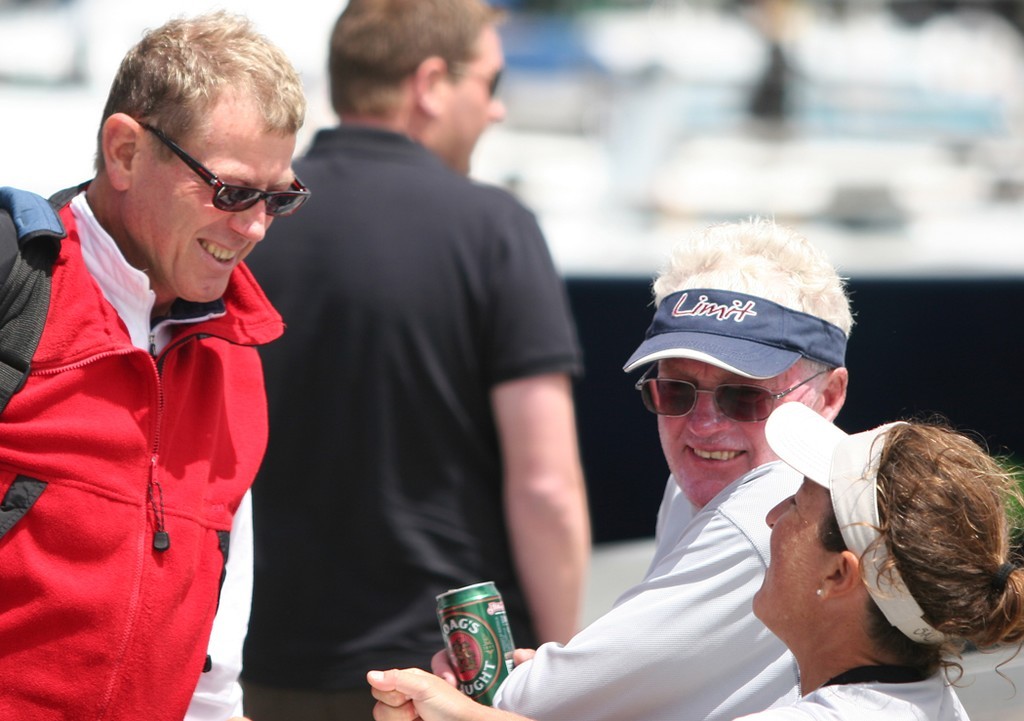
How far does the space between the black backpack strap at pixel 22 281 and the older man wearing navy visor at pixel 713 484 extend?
78cm

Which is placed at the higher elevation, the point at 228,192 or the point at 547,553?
the point at 228,192

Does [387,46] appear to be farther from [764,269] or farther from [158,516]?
[158,516]

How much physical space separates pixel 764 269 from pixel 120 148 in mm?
996

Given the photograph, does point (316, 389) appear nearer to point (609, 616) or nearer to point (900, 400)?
point (609, 616)

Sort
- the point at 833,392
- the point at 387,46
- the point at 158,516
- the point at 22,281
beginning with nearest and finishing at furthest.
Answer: the point at 22,281, the point at 158,516, the point at 833,392, the point at 387,46

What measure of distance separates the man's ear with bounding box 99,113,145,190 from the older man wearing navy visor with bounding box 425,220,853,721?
0.82 m

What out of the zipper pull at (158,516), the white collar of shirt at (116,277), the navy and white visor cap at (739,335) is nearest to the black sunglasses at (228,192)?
the white collar of shirt at (116,277)

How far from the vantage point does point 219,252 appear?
1969mm

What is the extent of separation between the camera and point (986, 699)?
1969mm

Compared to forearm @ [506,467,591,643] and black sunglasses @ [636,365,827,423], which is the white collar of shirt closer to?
black sunglasses @ [636,365,827,423]

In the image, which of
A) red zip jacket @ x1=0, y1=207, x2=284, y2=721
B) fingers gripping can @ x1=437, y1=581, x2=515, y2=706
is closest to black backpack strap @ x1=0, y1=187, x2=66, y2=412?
red zip jacket @ x1=0, y1=207, x2=284, y2=721

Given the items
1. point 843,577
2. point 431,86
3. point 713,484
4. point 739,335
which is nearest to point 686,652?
point 843,577

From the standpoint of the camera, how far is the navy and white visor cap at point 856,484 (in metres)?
1.54

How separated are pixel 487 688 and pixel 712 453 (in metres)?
0.50
